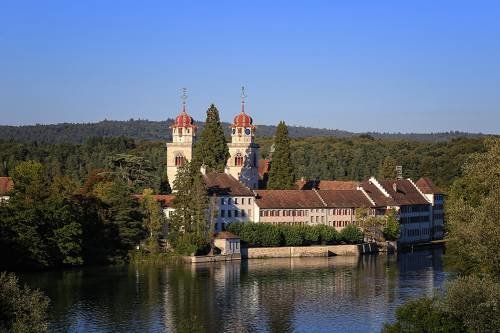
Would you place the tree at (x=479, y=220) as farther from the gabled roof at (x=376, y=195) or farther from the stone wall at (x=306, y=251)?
the gabled roof at (x=376, y=195)

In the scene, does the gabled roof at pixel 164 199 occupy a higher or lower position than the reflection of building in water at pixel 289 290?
higher

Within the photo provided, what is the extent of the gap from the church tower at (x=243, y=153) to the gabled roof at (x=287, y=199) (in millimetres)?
12825

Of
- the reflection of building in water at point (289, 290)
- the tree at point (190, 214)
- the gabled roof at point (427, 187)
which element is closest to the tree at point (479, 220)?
the reflection of building in water at point (289, 290)

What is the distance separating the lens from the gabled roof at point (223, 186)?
9039cm

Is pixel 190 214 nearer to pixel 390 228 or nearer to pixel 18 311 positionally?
pixel 390 228

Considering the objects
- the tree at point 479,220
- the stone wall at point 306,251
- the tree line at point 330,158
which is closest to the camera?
the tree at point 479,220

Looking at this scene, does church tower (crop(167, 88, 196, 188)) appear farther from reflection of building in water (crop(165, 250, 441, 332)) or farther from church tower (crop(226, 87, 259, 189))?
reflection of building in water (crop(165, 250, 441, 332))

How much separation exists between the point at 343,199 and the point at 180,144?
20241 millimetres

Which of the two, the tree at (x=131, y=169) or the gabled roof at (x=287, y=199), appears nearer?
the gabled roof at (x=287, y=199)

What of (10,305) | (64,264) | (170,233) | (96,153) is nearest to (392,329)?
(10,305)

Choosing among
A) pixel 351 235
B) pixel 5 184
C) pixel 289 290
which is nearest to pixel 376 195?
pixel 351 235

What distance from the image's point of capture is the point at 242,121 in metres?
110

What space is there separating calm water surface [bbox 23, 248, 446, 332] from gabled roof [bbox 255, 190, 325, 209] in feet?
36.6

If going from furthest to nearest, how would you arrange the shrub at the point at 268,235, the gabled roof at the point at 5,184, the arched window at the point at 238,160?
the arched window at the point at 238,160 < the gabled roof at the point at 5,184 < the shrub at the point at 268,235
